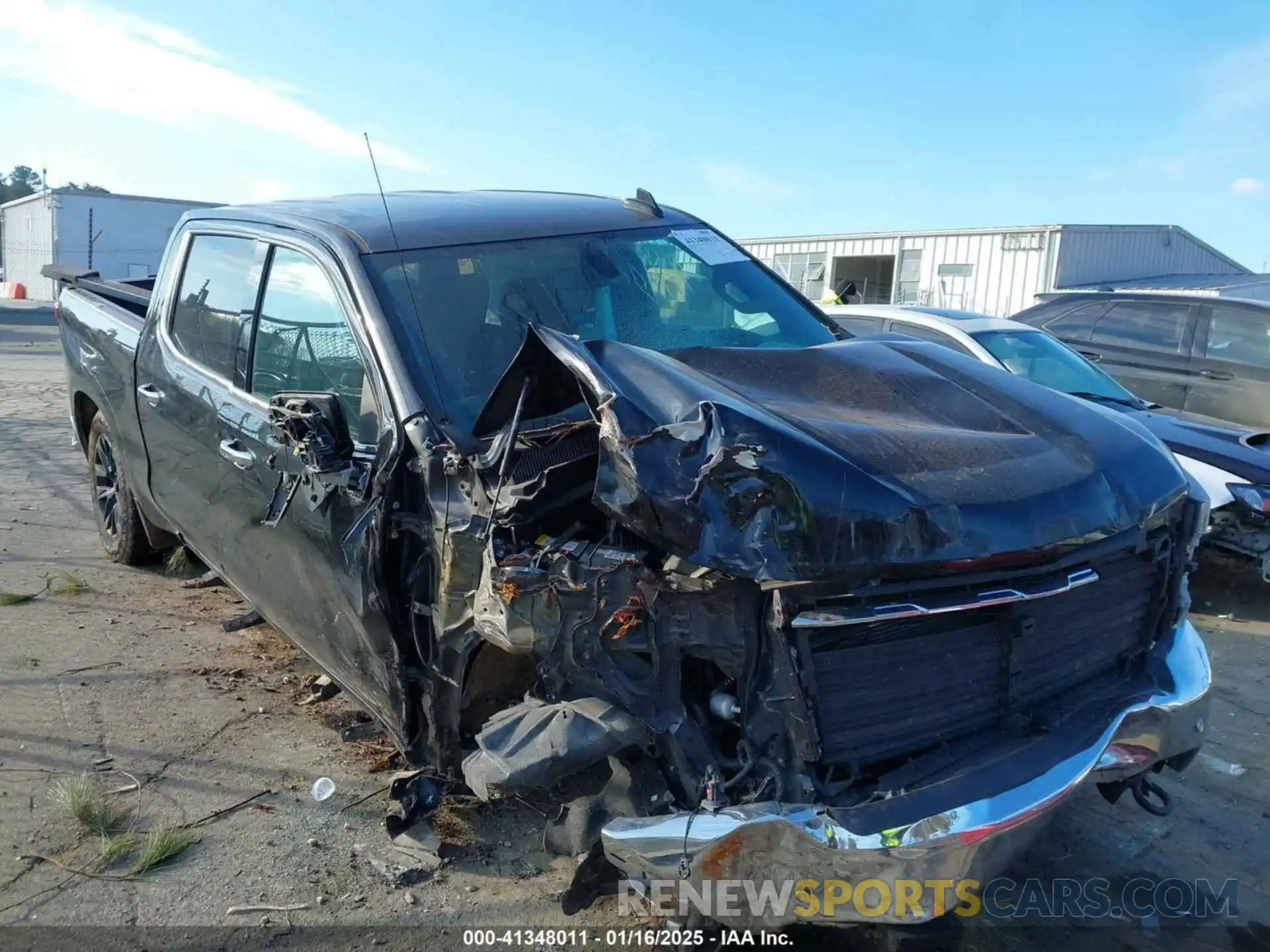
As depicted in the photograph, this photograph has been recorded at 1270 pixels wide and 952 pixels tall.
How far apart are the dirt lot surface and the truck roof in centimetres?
190

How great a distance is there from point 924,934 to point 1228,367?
7131mm

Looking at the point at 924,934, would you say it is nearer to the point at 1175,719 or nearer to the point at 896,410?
the point at 1175,719

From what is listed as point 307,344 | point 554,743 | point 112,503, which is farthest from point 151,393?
point 554,743

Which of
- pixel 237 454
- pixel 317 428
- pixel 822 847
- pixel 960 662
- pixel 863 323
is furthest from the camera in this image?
pixel 863 323

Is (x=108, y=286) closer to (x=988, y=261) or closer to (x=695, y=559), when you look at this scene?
(x=695, y=559)

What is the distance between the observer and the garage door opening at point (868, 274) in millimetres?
23781

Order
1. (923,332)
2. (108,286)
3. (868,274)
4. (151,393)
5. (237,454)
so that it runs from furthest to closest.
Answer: (868,274), (923,332), (108,286), (151,393), (237,454)

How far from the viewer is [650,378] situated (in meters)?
2.50

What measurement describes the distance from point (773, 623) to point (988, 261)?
800 inches

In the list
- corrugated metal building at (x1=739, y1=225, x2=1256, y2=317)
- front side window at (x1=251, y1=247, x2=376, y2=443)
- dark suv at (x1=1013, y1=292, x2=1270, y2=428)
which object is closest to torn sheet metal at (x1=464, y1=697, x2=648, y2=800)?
front side window at (x1=251, y1=247, x2=376, y2=443)

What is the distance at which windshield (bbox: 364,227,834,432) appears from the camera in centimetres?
310

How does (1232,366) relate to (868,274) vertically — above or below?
below

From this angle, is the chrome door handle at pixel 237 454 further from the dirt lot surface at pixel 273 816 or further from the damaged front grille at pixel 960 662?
the damaged front grille at pixel 960 662

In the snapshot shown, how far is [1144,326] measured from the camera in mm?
8523
